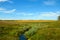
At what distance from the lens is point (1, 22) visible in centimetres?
4009

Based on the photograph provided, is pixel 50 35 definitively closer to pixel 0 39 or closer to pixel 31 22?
pixel 0 39

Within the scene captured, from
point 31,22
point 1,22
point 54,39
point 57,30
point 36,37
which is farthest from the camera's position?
point 31,22

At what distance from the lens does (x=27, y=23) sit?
4516 cm

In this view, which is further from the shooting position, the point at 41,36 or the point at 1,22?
the point at 1,22

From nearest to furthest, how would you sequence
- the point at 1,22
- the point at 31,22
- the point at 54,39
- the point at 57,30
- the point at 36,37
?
1. the point at 54,39
2. the point at 36,37
3. the point at 57,30
4. the point at 1,22
5. the point at 31,22

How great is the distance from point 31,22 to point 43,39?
68.4ft

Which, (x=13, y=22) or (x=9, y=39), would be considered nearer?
(x=9, y=39)

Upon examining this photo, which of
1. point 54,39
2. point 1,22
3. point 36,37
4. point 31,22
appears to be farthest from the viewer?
point 31,22

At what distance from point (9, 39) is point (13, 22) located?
18.6 m

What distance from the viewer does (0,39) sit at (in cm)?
2569

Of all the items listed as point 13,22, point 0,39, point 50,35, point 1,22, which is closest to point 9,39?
point 0,39

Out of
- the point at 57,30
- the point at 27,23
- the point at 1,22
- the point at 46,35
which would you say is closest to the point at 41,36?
the point at 46,35

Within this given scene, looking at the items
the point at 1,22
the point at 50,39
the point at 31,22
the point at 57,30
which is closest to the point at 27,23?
the point at 31,22

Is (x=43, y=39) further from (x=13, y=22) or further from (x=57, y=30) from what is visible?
(x=13, y=22)
